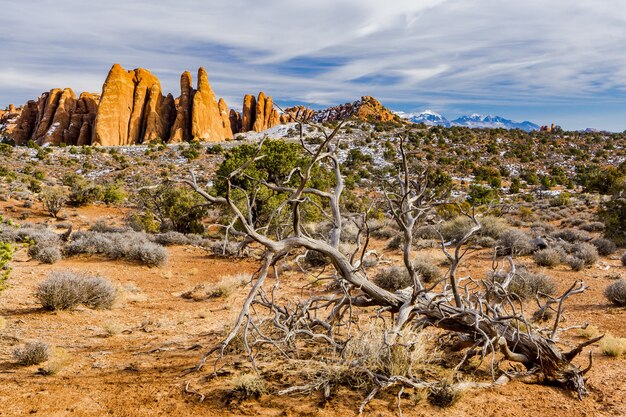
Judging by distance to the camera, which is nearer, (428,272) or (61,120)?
(428,272)

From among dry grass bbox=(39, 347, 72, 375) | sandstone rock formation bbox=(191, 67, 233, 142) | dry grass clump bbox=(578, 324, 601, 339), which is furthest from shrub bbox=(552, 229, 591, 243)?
sandstone rock formation bbox=(191, 67, 233, 142)

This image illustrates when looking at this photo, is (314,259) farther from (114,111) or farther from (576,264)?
(114,111)

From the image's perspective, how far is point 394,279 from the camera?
996 centimetres

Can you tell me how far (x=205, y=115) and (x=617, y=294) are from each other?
2789 inches

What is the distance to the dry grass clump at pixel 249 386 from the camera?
4523 millimetres

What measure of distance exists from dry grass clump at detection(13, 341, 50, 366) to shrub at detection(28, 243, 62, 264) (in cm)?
709

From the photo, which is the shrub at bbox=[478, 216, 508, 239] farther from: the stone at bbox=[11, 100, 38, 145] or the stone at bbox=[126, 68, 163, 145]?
the stone at bbox=[11, 100, 38, 145]

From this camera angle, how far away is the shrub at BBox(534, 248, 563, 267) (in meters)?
11.9

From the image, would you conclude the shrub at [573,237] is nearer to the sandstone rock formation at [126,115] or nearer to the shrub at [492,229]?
the shrub at [492,229]

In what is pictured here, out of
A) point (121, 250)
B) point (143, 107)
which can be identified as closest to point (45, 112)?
point (143, 107)

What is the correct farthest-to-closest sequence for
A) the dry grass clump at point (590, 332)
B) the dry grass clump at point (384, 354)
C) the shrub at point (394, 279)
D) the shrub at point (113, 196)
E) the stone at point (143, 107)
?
the stone at point (143, 107), the shrub at point (113, 196), the shrub at point (394, 279), the dry grass clump at point (590, 332), the dry grass clump at point (384, 354)

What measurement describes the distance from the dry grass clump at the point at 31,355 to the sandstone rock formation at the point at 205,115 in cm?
6536

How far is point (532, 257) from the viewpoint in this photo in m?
13.0

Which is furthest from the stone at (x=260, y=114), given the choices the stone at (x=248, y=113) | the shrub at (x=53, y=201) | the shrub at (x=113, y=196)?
the shrub at (x=53, y=201)
